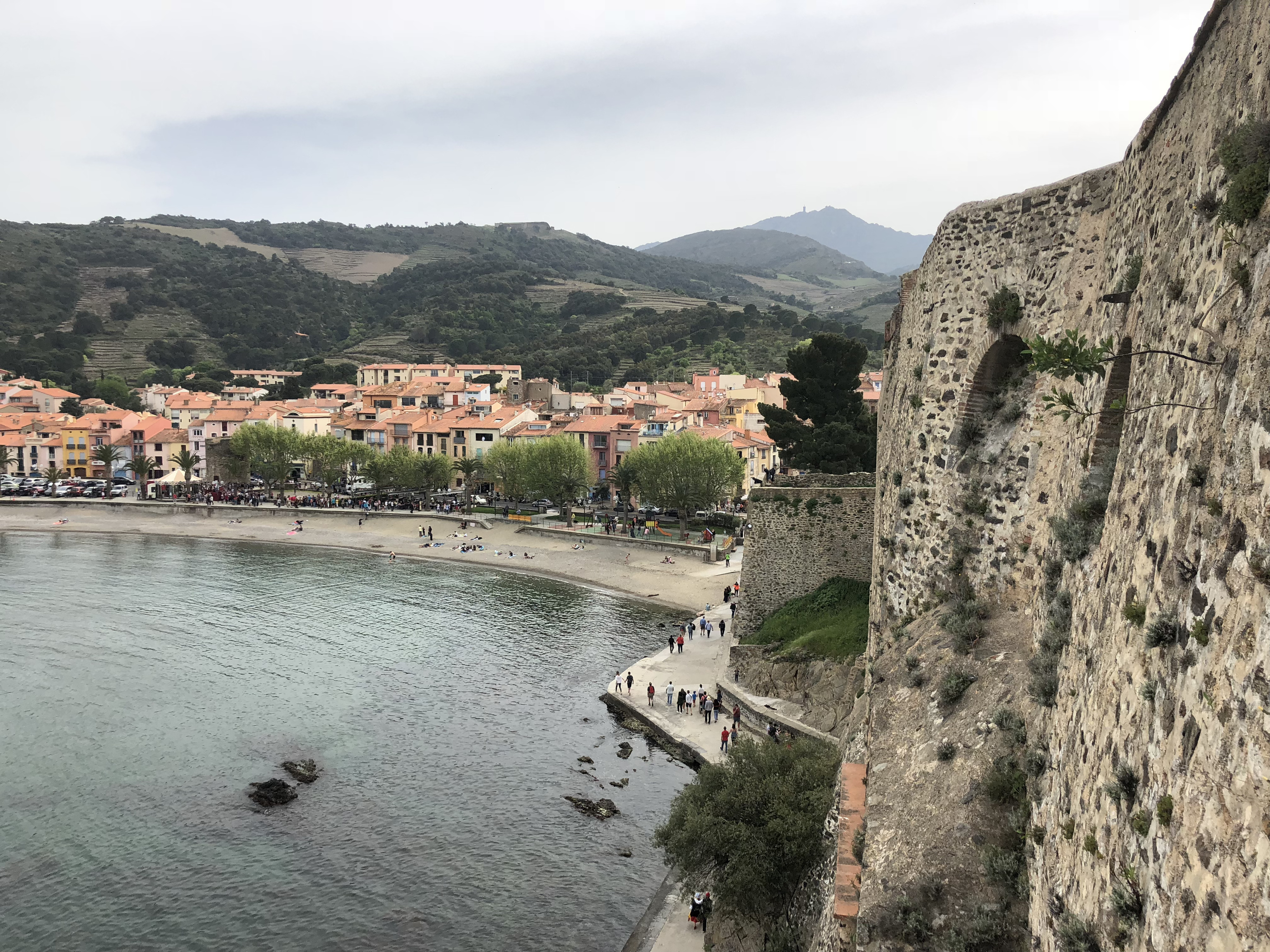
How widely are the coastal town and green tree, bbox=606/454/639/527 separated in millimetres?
1758

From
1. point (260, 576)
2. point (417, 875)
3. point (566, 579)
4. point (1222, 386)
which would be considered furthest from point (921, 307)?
point (260, 576)

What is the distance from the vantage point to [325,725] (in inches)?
1032

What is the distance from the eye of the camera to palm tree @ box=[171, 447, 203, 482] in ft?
260

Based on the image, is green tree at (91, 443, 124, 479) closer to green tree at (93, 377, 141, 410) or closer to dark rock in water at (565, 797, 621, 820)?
green tree at (93, 377, 141, 410)

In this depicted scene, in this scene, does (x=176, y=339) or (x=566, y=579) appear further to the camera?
(x=176, y=339)

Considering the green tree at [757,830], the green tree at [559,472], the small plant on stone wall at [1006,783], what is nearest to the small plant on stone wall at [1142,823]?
the small plant on stone wall at [1006,783]

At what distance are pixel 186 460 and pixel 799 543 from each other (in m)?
67.8

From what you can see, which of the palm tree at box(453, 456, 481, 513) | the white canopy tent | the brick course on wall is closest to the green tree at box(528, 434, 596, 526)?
the palm tree at box(453, 456, 481, 513)

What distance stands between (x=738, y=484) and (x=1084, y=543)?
159 ft

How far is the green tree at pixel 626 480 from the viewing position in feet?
201

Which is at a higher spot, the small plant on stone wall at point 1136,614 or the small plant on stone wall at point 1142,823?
the small plant on stone wall at point 1136,614

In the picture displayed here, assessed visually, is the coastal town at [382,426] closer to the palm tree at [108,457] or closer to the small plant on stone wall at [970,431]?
the palm tree at [108,457]

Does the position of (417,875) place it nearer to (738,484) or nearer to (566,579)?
(566,579)

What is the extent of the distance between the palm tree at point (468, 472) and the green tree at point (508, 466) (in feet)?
3.73
